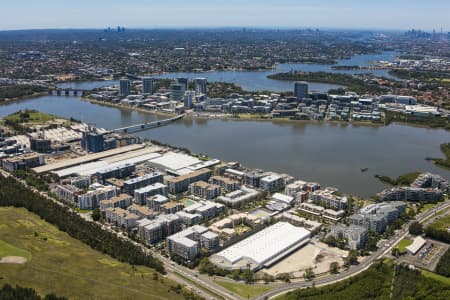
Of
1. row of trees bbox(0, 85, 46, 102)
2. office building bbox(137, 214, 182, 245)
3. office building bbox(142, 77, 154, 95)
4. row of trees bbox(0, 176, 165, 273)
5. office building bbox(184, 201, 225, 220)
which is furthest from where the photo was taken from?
office building bbox(142, 77, 154, 95)

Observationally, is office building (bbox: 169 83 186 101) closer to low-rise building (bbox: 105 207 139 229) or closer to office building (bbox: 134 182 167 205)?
office building (bbox: 134 182 167 205)

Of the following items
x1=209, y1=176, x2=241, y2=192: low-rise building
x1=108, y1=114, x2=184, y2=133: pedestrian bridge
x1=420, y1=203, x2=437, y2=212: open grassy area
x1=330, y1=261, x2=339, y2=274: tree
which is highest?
x1=108, y1=114, x2=184, y2=133: pedestrian bridge

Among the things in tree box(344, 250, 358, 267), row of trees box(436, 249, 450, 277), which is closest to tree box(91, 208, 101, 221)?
tree box(344, 250, 358, 267)

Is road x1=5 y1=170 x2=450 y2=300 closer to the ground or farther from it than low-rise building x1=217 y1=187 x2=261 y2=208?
closer to the ground

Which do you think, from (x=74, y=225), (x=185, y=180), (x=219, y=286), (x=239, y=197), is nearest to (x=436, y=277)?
(x=219, y=286)

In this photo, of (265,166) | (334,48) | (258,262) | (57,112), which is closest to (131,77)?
(57,112)

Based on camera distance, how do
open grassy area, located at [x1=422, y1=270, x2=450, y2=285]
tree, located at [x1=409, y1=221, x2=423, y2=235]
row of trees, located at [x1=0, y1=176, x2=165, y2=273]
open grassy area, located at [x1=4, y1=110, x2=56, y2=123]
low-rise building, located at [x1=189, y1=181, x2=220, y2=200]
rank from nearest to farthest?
open grassy area, located at [x1=422, y1=270, x2=450, y2=285] < row of trees, located at [x1=0, y1=176, x2=165, y2=273] < tree, located at [x1=409, y1=221, x2=423, y2=235] < low-rise building, located at [x1=189, y1=181, x2=220, y2=200] < open grassy area, located at [x1=4, y1=110, x2=56, y2=123]

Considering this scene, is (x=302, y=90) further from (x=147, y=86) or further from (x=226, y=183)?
(x=226, y=183)

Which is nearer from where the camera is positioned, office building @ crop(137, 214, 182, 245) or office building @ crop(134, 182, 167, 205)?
office building @ crop(137, 214, 182, 245)
